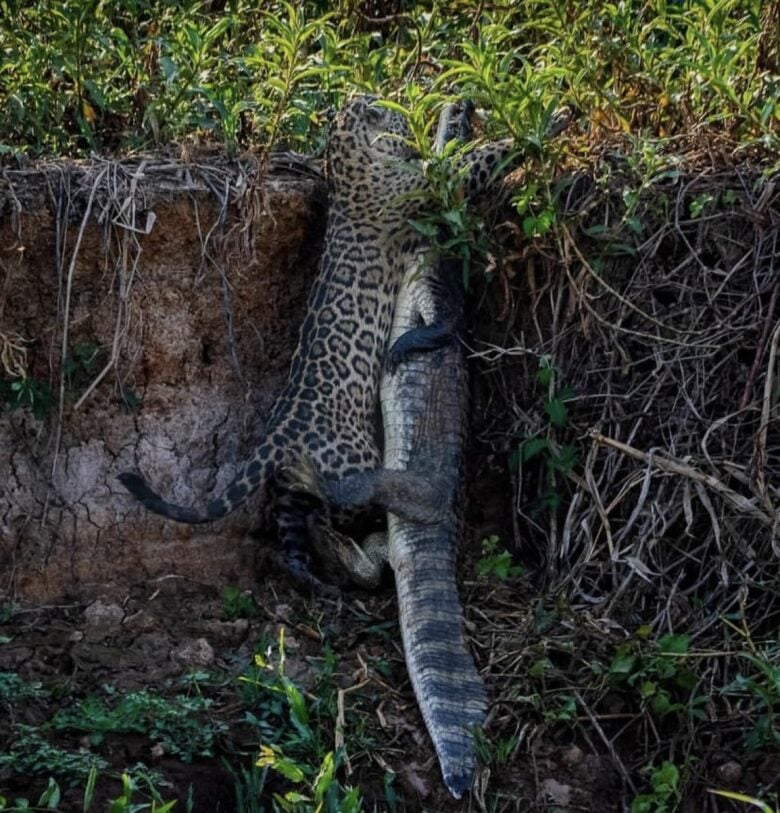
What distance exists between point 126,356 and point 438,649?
6.29 ft

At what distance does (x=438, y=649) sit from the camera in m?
5.53

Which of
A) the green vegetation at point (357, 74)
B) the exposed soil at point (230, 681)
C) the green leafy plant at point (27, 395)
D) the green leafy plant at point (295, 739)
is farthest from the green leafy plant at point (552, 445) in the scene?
the green leafy plant at point (27, 395)

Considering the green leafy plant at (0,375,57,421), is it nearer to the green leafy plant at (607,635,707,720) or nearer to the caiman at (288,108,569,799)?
the caiman at (288,108,569,799)

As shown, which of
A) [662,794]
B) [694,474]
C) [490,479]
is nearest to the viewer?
[662,794]

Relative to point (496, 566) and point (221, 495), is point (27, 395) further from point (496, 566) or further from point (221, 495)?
point (496, 566)

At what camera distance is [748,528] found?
5.65 metres

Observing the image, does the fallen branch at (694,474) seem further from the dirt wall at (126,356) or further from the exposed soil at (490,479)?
the dirt wall at (126,356)

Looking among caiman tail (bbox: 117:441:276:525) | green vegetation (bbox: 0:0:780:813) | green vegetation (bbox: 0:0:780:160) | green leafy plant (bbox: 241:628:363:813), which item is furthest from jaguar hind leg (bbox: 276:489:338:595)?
green vegetation (bbox: 0:0:780:160)

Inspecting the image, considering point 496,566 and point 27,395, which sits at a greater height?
point 27,395

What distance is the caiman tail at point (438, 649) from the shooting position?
5.15 metres

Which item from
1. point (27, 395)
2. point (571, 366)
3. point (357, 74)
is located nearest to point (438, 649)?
point (571, 366)

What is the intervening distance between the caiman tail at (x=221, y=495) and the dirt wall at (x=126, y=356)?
0.23 metres

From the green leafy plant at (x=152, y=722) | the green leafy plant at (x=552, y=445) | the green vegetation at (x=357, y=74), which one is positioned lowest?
the green leafy plant at (x=152, y=722)

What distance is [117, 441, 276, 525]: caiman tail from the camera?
229 inches
